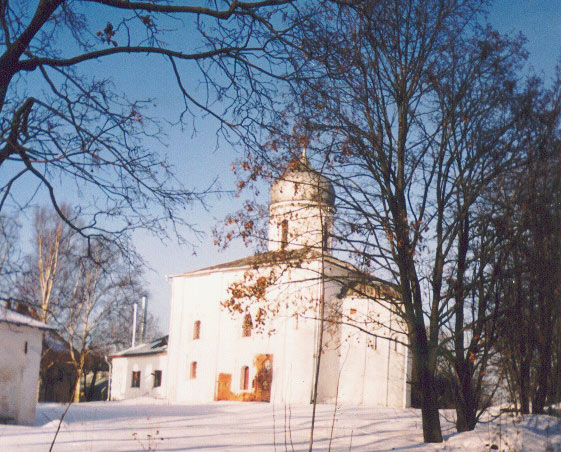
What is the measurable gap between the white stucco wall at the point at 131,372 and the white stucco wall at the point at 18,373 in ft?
85.0

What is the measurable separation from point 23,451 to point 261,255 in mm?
5613

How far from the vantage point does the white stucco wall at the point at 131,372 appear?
4541 cm

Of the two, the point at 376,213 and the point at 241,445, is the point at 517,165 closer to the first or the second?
the point at 376,213

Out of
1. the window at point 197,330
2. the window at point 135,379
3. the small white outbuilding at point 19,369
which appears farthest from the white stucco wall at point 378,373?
the window at point 135,379

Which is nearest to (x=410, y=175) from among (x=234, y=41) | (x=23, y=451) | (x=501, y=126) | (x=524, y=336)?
(x=501, y=126)

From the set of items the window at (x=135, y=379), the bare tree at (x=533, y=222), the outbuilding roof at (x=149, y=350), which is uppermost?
the bare tree at (x=533, y=222)

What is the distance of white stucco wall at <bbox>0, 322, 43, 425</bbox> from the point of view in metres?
17.4

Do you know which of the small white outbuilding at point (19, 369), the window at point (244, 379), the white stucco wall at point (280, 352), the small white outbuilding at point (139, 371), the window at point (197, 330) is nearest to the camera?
the small white outbuilding at point (19, 369)

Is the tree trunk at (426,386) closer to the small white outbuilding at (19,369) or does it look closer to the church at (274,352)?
the small white outbuilding at (19,369)

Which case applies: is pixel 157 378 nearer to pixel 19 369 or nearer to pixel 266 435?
pixel 19 369

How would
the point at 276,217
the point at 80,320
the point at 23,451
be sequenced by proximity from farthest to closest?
the point at 80,320
the point at 276,217
the point at 23,451

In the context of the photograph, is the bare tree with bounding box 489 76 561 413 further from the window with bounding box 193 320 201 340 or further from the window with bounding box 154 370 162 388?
the window with bounding box 154 370 162 388

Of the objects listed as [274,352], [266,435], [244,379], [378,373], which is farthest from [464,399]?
[244,379]

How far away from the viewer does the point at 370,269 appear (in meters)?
12.5
